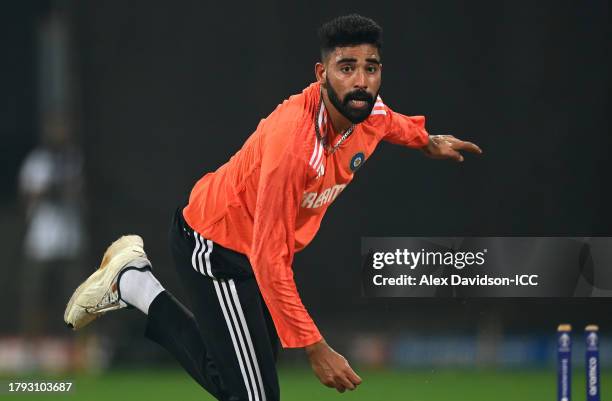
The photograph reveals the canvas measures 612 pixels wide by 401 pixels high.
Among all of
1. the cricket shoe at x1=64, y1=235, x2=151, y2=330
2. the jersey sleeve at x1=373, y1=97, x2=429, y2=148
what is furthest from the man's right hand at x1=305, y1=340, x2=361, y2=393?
the cricket shoe at x1=64, y1=235, x2=151, y2=330

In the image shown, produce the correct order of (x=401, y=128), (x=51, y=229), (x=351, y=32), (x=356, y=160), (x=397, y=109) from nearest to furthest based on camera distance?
(x=351, y=32)
(x=356, y=160)
(x=401, y=128)
(x=397, y=109)
(x=51, y=229)

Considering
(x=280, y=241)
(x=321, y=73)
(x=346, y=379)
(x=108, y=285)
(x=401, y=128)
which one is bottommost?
(x=346, y=379)

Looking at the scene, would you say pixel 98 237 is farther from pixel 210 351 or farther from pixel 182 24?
pixel 210 351

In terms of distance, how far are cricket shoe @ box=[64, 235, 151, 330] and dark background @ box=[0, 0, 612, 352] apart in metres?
2.17

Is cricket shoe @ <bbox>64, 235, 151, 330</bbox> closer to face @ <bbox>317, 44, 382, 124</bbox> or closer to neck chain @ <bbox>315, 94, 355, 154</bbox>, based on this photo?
neck chain @ <bbox>315, 94, 355, 154</bbox>

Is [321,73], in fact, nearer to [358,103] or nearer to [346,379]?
[358,103]

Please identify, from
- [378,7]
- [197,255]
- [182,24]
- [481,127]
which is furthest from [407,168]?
[197,255]

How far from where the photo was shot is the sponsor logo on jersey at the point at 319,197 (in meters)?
4.73

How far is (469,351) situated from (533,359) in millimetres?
413

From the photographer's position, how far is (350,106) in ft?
15.2

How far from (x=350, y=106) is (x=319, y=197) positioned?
0.39 m

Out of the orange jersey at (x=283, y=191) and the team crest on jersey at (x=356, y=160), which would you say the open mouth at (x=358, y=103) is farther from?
the team crest on jersey at (x=356, y=160)

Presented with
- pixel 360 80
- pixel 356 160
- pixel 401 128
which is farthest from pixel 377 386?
pixel 360 80

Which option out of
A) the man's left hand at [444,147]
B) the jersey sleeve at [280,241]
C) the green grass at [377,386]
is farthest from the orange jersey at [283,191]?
the green grass at [377,386]
